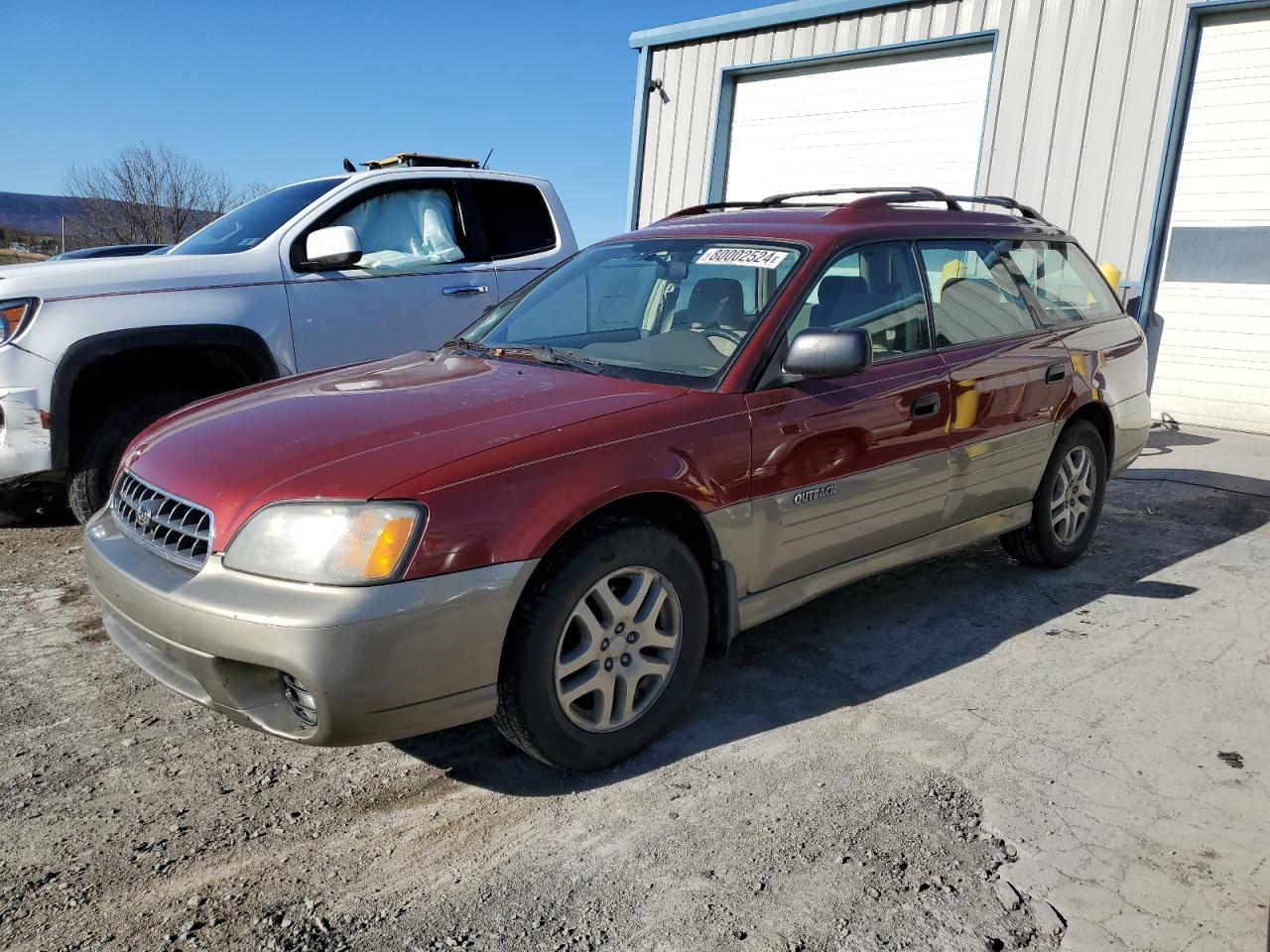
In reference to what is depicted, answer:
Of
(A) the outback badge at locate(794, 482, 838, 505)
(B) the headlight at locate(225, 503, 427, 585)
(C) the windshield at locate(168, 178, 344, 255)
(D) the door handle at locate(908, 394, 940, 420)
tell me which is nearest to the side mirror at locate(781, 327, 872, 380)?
(A) the outback badge at locate(794, 482, 838, 505)

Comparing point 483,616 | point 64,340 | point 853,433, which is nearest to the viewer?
point 483,616

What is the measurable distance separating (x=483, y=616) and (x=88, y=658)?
1.97m

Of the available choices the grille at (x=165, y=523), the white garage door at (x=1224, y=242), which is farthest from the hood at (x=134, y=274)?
the white garage door at (x=1224, y=242)

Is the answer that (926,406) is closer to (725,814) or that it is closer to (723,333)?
(723,333)

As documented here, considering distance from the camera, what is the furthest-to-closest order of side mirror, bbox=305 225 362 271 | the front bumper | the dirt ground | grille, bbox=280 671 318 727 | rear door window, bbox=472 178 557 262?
rear door window, bbox=472 178 557 262 → side mirror, bbox=305 225 362 271 → grille, bbox=280 671 318 727 → the front bumper → the dirt ground

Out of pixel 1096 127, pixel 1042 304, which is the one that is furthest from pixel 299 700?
pixel 1096 127

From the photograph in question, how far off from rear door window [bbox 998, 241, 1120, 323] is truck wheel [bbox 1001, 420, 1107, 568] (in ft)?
1.78

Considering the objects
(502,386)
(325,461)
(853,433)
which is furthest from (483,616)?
(853,433)

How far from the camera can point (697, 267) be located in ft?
12.1

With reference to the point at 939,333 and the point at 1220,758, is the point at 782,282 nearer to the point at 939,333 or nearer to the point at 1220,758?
the point at 939,333

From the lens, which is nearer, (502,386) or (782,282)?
(502,386)

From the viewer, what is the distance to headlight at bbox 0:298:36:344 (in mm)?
4396

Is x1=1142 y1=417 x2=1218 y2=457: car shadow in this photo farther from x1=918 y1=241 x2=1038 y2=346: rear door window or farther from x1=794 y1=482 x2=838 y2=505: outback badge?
x1=794 y1=482 x2=838 y2=505: outback badge

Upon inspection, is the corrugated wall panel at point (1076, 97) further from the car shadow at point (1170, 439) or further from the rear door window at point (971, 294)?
the rear door window at point (971, 294)
